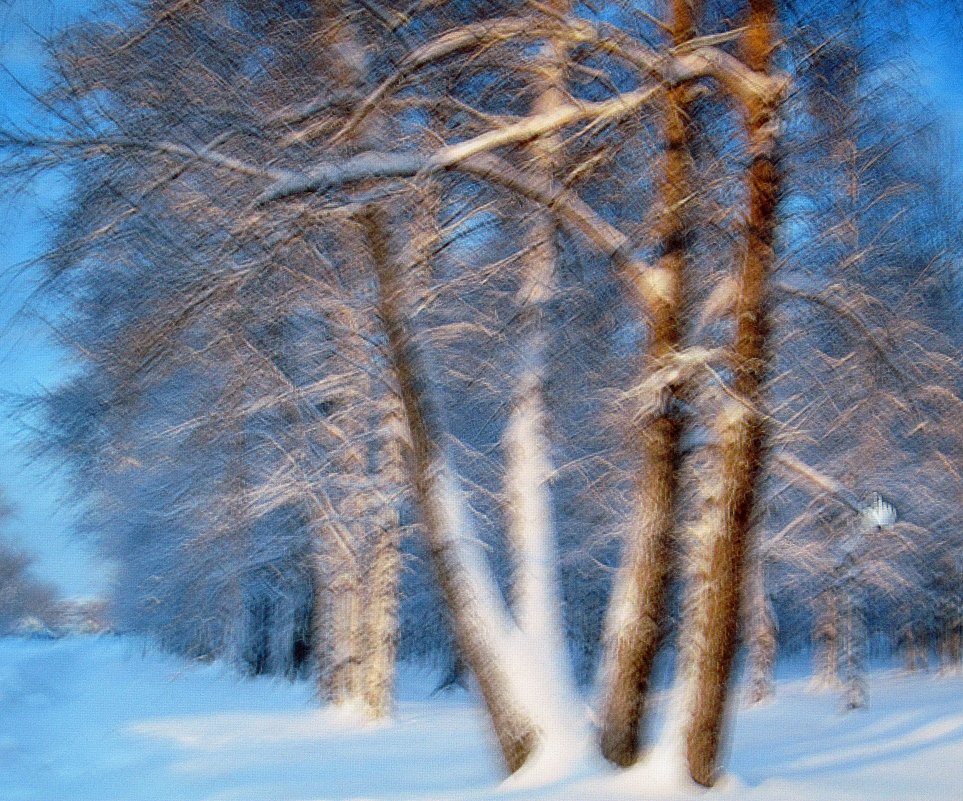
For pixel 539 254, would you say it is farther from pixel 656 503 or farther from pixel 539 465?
pixel 656 503

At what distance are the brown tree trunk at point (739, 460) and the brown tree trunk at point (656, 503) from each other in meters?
0.28

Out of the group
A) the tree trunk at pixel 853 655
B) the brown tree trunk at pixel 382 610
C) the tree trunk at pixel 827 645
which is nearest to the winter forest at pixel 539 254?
the brown tree trunk at pixel 382 610

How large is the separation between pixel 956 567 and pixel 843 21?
14.6 metres

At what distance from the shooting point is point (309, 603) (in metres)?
22.9

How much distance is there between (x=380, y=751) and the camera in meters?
10.8

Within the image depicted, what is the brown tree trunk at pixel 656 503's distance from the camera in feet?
20.0

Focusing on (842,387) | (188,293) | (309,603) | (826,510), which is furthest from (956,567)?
(188,293)

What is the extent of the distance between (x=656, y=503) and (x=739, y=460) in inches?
24.1

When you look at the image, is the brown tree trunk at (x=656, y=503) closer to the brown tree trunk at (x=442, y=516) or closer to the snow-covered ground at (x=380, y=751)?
the snow-covered ground at (x=380, y=751)

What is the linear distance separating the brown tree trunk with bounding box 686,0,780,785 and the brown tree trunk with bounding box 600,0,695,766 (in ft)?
0.92

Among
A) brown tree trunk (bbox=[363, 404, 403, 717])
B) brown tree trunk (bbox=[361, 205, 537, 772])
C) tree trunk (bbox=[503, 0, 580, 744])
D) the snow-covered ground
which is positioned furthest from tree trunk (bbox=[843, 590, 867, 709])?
brown tree trunk (bbox=[361, 205, 537, 772])

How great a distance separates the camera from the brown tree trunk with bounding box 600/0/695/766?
6.10 m

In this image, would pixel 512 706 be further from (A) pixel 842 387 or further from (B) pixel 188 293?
(A) pixel 842 387

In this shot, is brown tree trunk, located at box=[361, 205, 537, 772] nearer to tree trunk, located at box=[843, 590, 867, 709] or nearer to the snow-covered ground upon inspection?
the snow-covered ground
